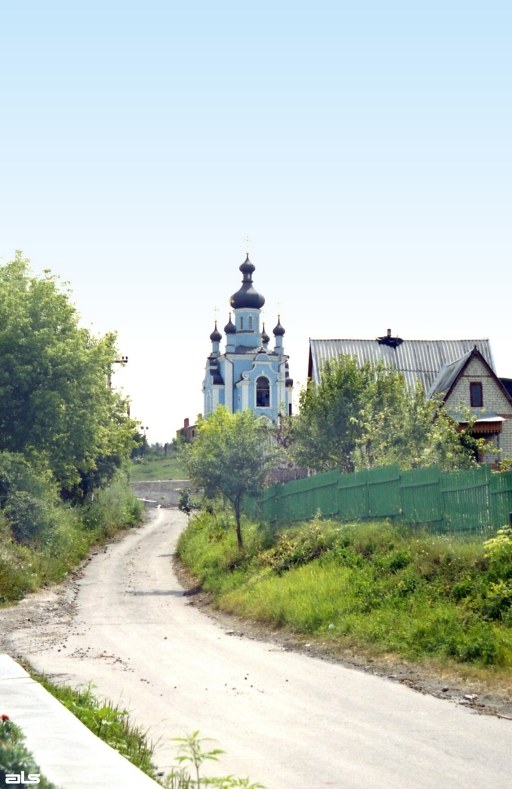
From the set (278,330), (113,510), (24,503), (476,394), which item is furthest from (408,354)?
(278,330)

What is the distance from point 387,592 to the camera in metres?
19.7

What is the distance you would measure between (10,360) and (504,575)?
1177 inches

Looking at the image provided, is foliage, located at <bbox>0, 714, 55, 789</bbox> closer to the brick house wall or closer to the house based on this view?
the house

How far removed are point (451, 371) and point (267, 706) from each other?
4627cm

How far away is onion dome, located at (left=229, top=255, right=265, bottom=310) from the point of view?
112562 mm

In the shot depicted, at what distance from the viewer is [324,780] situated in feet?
29.8

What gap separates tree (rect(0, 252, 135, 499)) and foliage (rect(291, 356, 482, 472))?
934cm

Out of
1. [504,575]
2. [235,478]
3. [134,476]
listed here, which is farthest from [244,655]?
[134,476]

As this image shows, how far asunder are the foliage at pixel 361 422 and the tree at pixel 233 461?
4.37 metres

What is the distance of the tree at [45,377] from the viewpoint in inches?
1711

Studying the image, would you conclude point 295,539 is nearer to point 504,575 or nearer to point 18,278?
point 504,575

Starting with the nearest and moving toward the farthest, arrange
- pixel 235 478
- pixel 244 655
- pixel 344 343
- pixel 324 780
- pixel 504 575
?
pixel 324 780, pixel 504 575, pixel 244 655, pixel 235 478, pixel 344 343

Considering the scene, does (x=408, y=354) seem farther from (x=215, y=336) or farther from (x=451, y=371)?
(x=215, y=336)

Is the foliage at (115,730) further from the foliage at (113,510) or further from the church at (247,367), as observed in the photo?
the church at (247,367)
